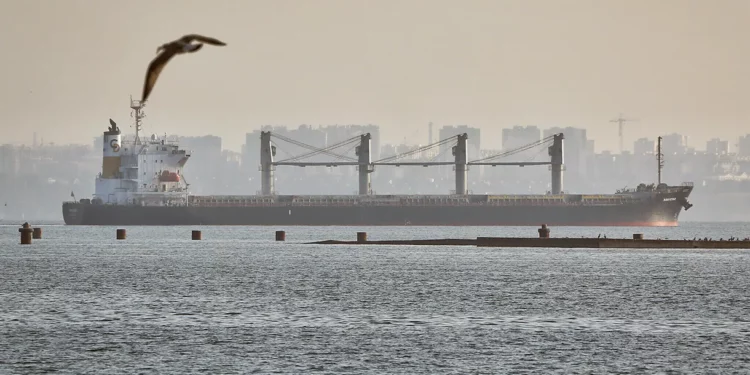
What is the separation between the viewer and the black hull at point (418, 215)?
116812 millimetres

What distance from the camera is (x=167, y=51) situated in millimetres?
13664

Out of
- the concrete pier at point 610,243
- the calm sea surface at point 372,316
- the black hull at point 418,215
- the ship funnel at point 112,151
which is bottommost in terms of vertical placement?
the calm sea surface at point 372,316

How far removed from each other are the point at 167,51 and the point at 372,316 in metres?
18.6

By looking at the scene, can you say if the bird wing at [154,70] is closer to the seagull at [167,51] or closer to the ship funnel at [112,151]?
the seagull at [167,51]

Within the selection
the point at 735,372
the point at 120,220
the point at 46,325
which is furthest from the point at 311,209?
the point at 735,372

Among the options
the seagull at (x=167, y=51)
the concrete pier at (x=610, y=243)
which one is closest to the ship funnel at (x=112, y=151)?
the concrete pier at (x=610, y=243)

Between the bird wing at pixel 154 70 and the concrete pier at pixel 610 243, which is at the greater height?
the bird wing at pixel 154 70

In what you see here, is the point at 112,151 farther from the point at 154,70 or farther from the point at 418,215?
the point at 154,70

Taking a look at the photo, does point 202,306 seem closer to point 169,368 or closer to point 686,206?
point 169,368

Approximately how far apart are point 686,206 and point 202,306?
90.4m

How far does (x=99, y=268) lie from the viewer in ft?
170

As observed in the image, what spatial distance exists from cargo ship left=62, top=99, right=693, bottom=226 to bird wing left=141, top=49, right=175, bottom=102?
10064 centimetres

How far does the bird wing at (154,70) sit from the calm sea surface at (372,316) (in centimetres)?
977

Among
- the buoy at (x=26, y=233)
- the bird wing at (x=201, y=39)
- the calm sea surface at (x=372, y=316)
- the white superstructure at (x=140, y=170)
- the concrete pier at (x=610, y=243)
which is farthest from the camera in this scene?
the white superstructure at (x=140, y=170)
